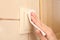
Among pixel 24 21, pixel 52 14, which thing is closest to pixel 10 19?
pixel 24 21

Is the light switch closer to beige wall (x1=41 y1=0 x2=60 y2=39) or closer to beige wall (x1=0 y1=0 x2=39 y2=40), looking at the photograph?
beige wall (x1=0 y1=0 x2=39 y2=40)

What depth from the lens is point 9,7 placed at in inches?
18.9

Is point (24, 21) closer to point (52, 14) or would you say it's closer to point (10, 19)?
point (10, 19)

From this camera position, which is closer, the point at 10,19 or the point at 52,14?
the point at 10,19

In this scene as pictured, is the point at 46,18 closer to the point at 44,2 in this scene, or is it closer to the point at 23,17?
the point at 44,2

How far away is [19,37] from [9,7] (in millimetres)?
147

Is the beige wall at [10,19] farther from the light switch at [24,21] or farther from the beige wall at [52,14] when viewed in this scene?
the beige wall at [52,14]

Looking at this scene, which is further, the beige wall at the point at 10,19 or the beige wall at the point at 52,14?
the beige wall at the point at 52,14

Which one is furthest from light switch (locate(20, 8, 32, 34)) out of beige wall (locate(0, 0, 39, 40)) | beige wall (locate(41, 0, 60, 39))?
beige wall (locate(41, 0, 60, 39))

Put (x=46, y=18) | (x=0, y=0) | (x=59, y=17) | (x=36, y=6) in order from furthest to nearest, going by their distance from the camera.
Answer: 1. (x=59, y=17)
2. (x=46, y=18)
3. (x=36, y=6)
4. (x=0, y=0)

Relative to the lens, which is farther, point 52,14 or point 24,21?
point 52,14

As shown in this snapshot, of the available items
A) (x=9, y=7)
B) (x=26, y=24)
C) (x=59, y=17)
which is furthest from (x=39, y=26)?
(x=59, y=17)

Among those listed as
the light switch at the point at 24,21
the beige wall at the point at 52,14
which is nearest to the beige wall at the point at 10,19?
the light switch at the point at 24,21

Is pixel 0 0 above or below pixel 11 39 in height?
above
